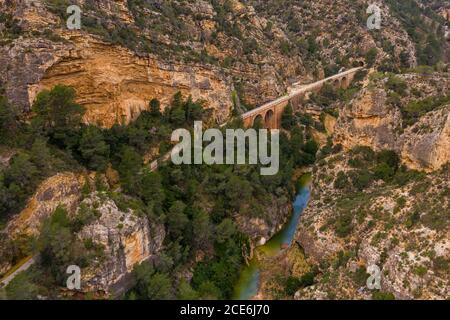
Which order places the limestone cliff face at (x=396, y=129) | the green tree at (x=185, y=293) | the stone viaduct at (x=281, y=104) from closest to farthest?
1. the green tree at (x=185, y=293)
2. the limestone cliff face at (x=396, y=129)
3. the stone viaduct at (x=281, y=104)

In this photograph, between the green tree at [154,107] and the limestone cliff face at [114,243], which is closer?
the limestone cliff face at [114,243]

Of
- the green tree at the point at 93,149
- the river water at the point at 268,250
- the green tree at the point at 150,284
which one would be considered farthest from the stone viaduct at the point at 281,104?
the green tree at the point at 150,284

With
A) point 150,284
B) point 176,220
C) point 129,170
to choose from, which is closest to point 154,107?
point 129,170

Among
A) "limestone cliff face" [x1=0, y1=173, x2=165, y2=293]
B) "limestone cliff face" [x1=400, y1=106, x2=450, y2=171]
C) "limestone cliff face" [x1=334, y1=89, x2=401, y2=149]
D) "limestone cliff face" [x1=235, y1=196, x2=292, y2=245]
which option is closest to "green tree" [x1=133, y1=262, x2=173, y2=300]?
"limestone cliff face" [x1=0, y1=173, x2=165, y2=293]

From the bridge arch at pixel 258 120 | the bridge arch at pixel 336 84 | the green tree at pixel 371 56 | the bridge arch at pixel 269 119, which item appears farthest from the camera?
the green tree at pixel 371 56

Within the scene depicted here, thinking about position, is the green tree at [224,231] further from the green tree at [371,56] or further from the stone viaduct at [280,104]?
the green tree at [371,56]

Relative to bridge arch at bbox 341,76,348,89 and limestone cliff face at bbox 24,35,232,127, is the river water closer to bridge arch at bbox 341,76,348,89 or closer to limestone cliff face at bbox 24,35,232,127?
limestone cliff face at bbox 24,35,232,127

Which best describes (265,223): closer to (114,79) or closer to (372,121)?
(372,121)
